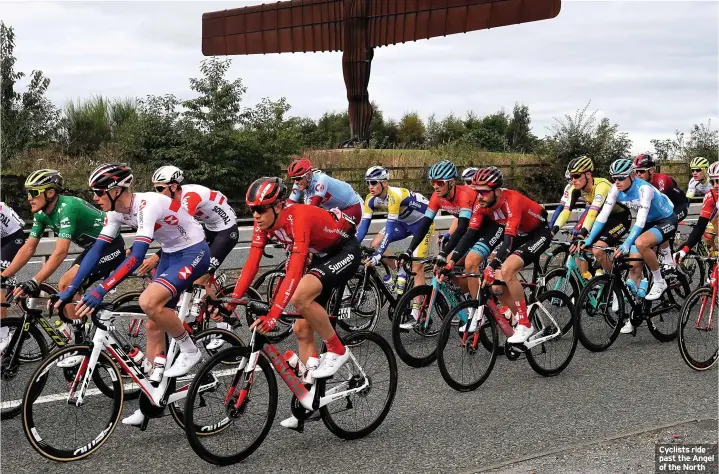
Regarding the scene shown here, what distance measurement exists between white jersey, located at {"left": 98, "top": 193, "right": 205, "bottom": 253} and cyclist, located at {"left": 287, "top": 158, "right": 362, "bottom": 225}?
3073 mm

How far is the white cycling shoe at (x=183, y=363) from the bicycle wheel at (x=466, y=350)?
2099 millimetres

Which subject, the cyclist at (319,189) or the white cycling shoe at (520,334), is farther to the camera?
the cyclist at (319,189)

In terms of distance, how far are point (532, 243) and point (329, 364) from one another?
3.36 meters

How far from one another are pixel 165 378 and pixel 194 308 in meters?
2.22

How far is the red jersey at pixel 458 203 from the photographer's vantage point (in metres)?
9.20

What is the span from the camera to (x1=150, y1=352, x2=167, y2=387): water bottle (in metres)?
5.79

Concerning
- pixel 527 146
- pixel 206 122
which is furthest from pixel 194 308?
pixel 527 146

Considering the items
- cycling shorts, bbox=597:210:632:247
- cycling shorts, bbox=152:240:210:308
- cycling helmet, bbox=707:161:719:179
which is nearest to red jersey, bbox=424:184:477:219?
cycling shorts, bbox=597:210:632:247

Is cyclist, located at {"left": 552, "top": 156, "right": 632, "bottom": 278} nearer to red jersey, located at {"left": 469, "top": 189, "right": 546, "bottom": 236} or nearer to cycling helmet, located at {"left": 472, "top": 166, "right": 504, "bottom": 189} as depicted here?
red jersey, located at {"left": 469, "top": 189, "right": 546, "bottom": 236}

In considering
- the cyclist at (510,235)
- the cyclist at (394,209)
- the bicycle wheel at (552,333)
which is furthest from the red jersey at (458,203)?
the bicycle wheel at (552,333)

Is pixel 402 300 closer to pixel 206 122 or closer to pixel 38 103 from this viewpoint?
pixel 206 122

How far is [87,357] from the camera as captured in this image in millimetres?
5512

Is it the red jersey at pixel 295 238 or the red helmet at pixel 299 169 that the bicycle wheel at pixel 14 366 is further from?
the red helmet at pixel 299 169

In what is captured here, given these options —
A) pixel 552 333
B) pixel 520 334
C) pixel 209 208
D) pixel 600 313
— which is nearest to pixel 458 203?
pixel 600 313
